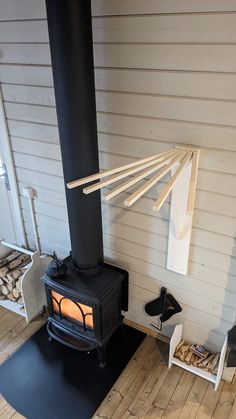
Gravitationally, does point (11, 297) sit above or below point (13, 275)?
below

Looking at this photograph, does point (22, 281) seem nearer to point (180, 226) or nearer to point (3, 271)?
point (3, 271)

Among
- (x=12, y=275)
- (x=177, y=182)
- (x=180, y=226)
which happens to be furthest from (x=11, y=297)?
(x=177, y=182)

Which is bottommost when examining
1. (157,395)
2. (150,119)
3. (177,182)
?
(157,395)

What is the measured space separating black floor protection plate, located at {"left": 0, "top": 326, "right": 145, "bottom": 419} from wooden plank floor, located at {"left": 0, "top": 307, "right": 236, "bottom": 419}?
0.18ft

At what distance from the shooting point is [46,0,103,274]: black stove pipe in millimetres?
1498

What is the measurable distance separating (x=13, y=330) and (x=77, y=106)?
70.5 inches

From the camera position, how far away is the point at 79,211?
1.92 meters

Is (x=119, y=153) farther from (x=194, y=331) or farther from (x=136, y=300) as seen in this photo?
(x=194, y=331)

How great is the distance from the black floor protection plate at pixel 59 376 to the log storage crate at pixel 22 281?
0.24 m

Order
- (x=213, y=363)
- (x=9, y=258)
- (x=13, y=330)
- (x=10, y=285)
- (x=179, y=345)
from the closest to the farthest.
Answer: (x=213, y=363)
(x=179, y=345)
(x=13, y=330)
(x=10, y=285)
(x=9, y=258)

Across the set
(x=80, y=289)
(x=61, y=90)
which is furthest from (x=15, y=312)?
(x=61, y=90)

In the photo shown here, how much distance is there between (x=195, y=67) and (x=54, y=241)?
1.69 m

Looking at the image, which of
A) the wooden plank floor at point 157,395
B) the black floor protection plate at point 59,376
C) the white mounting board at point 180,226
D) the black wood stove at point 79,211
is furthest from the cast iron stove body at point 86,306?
the white mounting board at point 180,226

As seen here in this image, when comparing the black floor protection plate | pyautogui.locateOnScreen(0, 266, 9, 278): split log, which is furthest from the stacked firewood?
pyautogui.locateOnScreen(0, 266, 9, 278): split log
